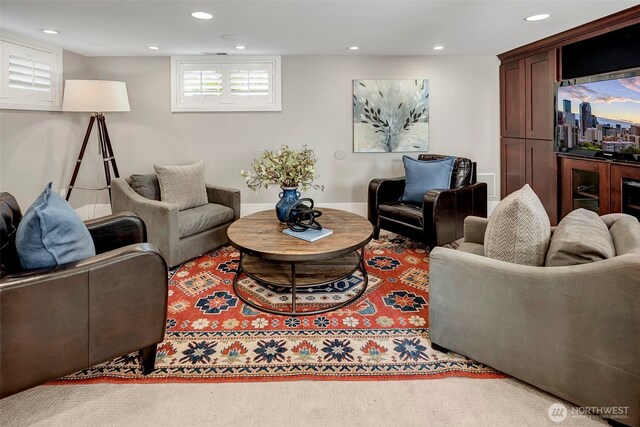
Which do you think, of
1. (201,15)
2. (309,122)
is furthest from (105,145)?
(309,122)

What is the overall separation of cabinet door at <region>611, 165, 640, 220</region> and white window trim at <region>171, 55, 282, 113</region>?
3632 millimetres

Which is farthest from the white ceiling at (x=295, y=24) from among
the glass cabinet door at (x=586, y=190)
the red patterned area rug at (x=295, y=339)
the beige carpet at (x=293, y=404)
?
the beige carpet at (x=293, y=404)

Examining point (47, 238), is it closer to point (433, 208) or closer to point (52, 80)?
point (433, 208)

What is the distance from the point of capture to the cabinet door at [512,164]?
4750mm

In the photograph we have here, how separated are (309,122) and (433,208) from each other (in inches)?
88.5

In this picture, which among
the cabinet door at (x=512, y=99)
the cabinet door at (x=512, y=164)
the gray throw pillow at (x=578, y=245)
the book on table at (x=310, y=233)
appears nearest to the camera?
the gray throw pillow at (x=578, y=245)

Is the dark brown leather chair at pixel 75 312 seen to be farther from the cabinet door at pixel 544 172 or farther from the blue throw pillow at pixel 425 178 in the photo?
the cabinet door at pixel 544 172

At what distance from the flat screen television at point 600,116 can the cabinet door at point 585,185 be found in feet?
0.40

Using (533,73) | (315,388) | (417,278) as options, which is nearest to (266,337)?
(315,388)

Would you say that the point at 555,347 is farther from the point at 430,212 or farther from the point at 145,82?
the point at 145,82

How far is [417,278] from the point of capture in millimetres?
3135

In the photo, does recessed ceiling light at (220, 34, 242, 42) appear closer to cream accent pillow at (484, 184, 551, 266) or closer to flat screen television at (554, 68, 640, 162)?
cream accent pillow at (484, 184, 551, 266)

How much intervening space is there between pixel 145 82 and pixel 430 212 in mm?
3844

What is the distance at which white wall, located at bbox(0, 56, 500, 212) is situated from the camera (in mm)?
4941
